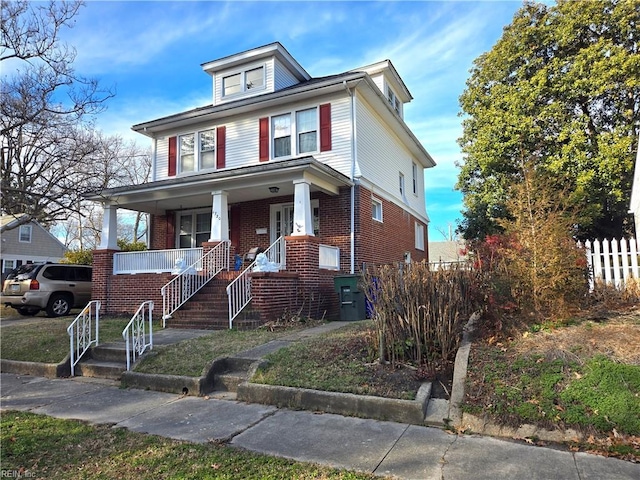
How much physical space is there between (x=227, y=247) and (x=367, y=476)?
8.92m

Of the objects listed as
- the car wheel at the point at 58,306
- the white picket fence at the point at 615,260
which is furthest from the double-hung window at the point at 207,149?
the white picket fence at the point at 615,260

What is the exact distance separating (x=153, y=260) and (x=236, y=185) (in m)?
3.24

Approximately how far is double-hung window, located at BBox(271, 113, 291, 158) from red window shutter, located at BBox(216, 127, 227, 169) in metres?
1.98

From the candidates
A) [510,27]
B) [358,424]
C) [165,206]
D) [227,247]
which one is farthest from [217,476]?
[510,27]

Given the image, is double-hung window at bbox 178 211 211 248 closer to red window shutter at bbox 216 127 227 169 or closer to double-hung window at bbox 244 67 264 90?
red window shutter at bbox 216 127 227 169

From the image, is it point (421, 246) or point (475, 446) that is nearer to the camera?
point (475, 446)

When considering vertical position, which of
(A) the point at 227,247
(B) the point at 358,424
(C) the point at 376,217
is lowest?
(B) the point at 358,424

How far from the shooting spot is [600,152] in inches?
553

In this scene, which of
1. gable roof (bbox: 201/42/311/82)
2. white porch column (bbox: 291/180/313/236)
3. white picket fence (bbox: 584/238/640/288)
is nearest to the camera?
white picket fence (bbox: 584/238/640/288)

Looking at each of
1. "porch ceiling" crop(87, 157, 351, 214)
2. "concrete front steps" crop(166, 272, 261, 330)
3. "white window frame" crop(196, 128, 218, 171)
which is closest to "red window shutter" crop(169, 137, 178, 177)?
"white window frame" crop(196, 128, 218, 171)

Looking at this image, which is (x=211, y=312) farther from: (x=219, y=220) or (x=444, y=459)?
(x=444, y=459)

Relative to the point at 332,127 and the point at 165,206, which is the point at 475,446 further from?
the point at 165,206

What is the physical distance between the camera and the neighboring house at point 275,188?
34.6ft

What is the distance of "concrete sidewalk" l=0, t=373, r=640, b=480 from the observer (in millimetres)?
3189
